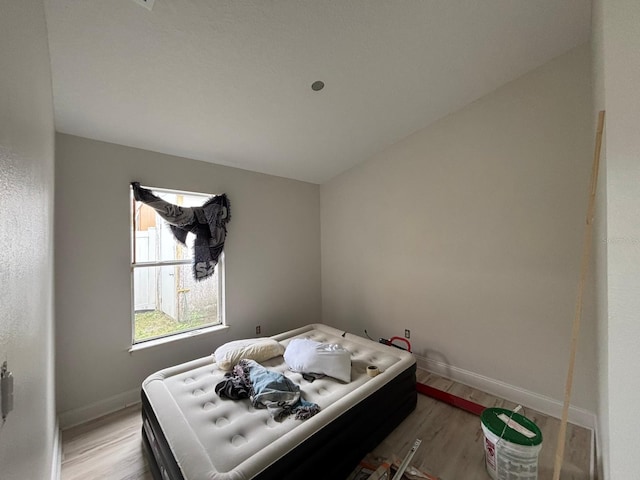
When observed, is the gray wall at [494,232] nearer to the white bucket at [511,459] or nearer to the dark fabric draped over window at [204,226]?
→ the white bucket at [511,459]

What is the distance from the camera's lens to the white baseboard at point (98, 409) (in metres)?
2.02

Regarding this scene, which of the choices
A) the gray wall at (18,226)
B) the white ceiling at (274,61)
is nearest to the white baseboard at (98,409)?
the gray wall at (18,226)

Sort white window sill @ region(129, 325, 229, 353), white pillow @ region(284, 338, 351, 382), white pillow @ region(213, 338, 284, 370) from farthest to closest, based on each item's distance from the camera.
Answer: white window sill @ region(129, 325, 229, 353)
white pillow @ region(213, 338, 284, 370)
white pillow @ region(284, 338, 351, 382)

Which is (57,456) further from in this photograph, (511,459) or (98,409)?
(511,459)

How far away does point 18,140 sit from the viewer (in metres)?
0.68

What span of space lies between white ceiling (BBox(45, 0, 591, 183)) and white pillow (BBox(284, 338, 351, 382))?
2.06 metres

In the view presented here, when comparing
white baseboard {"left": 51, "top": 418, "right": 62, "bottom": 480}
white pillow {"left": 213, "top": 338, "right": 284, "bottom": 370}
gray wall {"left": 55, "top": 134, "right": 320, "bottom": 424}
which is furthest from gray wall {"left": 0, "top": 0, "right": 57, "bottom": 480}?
gray wall {"left": 55, "top": 134, "right": 320, "bottom": 424}

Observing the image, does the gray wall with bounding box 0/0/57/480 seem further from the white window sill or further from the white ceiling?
the white window sill

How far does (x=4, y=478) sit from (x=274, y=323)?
115 inches

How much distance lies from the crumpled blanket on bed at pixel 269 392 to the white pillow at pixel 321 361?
230 mm

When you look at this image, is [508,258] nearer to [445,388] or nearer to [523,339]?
[523,339]

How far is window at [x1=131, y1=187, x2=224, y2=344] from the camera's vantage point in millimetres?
2441

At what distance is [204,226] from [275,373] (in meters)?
1.70

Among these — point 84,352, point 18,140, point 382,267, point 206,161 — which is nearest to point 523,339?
point 382,267
